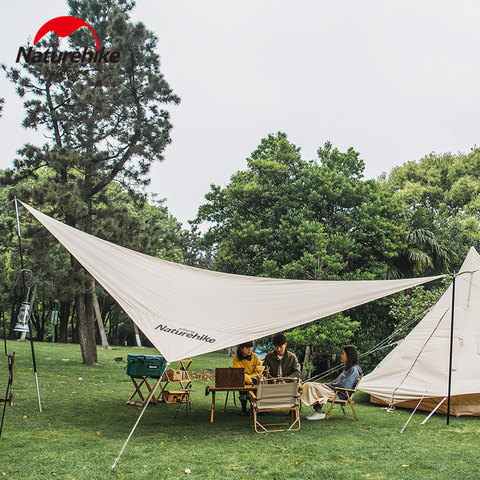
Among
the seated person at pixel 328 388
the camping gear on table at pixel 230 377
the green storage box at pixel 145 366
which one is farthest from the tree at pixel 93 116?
the seated person at pixel 328 388

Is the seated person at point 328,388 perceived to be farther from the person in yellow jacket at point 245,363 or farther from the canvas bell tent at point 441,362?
the canvas bell tent at point 441,362

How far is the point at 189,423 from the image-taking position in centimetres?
583

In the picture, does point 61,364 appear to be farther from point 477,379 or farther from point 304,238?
point 477,379

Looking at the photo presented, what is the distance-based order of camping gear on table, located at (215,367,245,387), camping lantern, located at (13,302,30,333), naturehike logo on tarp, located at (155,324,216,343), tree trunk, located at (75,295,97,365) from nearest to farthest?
naturehike logo on tarp, located at (155,324,216,343) < camping gear on table, located at (215,367,245,387) < camping lantern, located at (13,302,30,333) < tree trunk, located at (75,295,97,365)

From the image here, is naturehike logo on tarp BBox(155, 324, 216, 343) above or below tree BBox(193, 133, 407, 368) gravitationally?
below

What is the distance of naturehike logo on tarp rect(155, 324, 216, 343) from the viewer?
16.4 feet

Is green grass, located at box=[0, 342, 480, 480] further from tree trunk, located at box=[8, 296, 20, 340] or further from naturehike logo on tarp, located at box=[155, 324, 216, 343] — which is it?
tree trunk, located at box=[8, 296, 20, 340]

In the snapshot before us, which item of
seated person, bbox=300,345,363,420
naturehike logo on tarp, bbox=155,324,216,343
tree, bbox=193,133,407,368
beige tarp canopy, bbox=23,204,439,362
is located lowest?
seated person, bbox=300,345,363,420

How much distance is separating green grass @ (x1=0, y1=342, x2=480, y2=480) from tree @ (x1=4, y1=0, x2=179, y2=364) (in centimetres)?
626

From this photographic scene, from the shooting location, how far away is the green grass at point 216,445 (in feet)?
12.3

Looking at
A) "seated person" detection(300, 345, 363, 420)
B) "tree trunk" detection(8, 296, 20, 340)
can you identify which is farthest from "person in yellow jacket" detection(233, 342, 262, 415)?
"tree trunk" detection(8, 296, 20, 340)

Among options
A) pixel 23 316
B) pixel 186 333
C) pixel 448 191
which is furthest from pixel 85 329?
pixel 448 191


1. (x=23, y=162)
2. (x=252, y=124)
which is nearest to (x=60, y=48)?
(x=23, y=162)

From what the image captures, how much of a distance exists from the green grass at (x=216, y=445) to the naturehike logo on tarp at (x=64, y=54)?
860 centimetres
